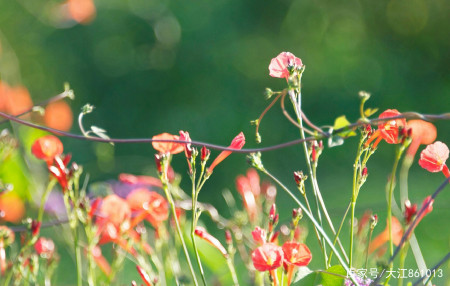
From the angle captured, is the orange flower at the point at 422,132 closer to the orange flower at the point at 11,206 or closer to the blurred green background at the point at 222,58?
the orange flower at the point at 11,206

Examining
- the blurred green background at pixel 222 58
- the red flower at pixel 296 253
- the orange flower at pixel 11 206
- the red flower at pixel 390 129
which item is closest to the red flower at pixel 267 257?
the red flower at pixel 296 253

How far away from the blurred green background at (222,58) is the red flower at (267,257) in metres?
3.83

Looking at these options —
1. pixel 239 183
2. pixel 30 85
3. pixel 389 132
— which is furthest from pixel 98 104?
pixel 389 132

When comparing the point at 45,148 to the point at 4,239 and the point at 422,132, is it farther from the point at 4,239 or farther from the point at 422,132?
the point at 422,132

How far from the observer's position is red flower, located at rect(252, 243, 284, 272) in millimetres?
549

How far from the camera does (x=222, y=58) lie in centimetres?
472

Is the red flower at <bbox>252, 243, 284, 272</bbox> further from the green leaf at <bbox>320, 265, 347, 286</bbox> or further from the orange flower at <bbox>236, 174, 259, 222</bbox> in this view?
the orange flower at <bbox>236, 174, 259, 222</bbox>

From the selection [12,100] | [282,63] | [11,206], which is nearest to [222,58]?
[12,100]

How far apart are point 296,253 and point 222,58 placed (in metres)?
4.19

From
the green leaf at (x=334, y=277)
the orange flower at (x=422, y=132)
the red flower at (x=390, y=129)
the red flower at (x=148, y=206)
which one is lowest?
the red flower at (x=148, y=206)

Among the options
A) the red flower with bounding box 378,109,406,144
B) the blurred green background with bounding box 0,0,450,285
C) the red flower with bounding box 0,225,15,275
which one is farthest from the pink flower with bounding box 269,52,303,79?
the blurred green background with bounding box 0,0,450,285

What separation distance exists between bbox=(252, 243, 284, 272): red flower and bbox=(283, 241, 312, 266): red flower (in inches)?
0.8

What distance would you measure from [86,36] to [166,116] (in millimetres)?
899

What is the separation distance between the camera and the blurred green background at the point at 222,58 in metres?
4.64
